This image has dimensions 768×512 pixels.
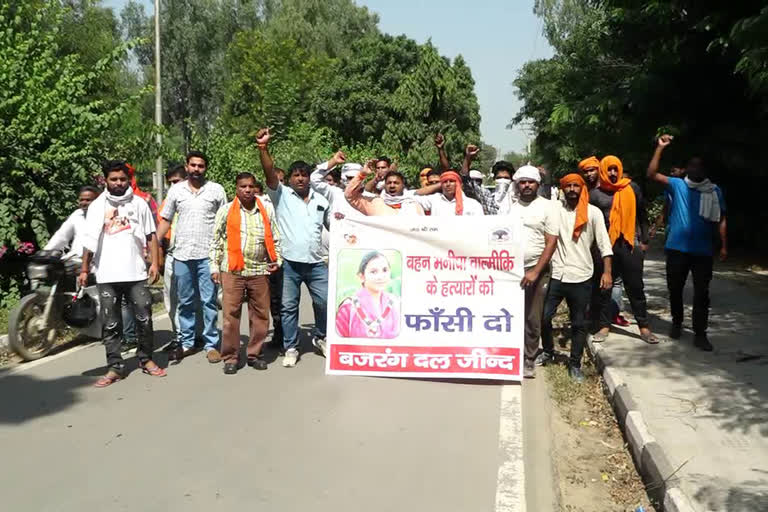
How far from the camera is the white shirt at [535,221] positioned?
22.0ft

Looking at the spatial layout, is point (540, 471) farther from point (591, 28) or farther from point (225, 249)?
point (591, 28)

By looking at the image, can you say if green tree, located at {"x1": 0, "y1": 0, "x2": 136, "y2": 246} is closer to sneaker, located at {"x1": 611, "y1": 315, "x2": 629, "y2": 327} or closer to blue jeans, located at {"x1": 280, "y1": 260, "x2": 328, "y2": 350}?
blue jeans, located at {"x1": 280, "y1": 260, "x2": 328, "y2": 350}

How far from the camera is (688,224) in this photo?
7.39 meters

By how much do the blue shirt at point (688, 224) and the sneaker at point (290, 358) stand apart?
3.83 m

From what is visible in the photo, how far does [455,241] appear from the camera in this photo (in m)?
6.79

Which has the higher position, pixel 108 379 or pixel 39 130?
pixel 39 130

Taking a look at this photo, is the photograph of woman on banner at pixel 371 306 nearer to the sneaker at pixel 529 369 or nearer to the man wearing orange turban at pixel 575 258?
the sneaker at pixel 529 369

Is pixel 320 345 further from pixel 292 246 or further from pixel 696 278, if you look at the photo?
pixel 696 278

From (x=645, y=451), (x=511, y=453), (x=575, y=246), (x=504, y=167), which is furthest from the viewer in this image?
(x=504, y=167)

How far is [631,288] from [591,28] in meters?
23.0

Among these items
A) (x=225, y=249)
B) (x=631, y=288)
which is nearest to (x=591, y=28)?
(x=631, y=288)

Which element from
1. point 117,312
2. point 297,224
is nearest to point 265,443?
point 117,312

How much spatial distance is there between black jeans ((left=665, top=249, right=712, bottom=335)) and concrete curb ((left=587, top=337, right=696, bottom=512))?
1.35 metres

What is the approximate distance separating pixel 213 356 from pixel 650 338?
4.44 metres
